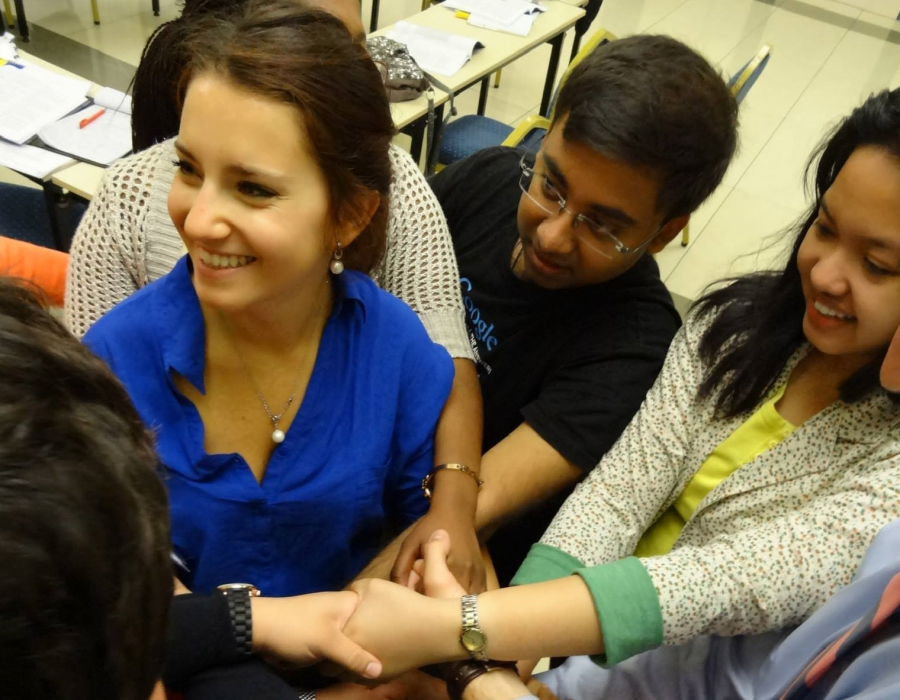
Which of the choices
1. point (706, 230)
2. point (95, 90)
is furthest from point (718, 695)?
point (706, 230)

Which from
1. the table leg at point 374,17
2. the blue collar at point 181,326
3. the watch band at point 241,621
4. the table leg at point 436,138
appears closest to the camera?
the watch band at point 241,621

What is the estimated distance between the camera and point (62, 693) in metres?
0.47

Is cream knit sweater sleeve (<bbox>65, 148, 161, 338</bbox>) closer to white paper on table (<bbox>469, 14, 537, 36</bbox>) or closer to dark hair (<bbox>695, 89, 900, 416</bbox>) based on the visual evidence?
dark hair (<bbox>695, 89, 900, 416</bbox>)

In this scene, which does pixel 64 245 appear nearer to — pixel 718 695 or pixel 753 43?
pixel 718 695

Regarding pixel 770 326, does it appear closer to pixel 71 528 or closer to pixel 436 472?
pixel 436 472

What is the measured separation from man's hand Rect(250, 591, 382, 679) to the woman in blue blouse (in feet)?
0.50

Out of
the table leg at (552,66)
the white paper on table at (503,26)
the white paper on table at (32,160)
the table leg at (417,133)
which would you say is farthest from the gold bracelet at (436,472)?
the table leg at (552,66)

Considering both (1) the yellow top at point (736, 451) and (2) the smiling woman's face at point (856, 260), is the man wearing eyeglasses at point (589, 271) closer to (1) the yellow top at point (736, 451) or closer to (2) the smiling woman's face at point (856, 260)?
(1) the yellow top at point (736, 451)

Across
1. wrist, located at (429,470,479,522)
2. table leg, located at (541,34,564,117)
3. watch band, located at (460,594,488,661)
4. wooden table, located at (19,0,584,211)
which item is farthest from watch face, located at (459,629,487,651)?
table leg, located at (541,34,564,117)

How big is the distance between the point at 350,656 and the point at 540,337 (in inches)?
29.8

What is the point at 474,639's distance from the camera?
3.44ft

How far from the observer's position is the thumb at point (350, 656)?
3.30ft

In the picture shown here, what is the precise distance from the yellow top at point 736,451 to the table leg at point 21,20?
497 cm

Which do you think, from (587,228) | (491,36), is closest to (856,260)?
(587,228)
